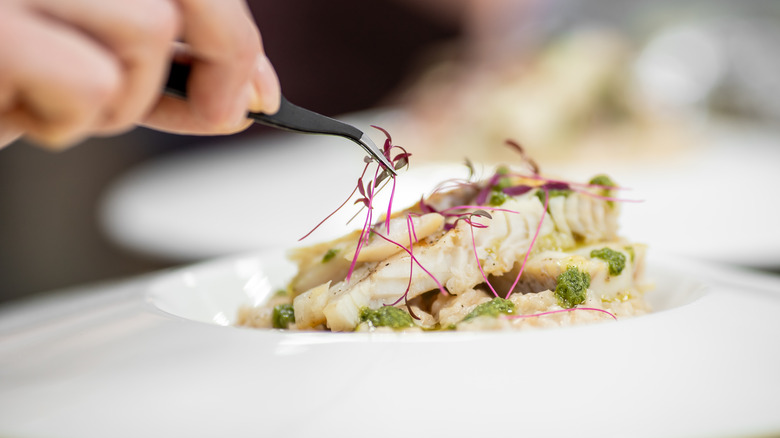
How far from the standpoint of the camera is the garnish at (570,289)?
157cm

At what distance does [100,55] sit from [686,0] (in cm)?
1209

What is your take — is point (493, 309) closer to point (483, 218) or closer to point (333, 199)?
point (483, 218)

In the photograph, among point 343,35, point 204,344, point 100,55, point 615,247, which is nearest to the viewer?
point 100,55

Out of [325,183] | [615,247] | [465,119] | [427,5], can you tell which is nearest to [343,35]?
[427,5]

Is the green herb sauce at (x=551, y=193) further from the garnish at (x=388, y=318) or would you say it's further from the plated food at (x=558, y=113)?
the plated food at (x=558, y=113)

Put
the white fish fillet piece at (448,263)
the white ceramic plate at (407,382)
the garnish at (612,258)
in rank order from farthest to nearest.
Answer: the garnish at (612,258), the white fish fillet piece at (448,263), the white ceramic plate at (407,382)

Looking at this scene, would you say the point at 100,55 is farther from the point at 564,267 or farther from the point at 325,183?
the point at 325,183

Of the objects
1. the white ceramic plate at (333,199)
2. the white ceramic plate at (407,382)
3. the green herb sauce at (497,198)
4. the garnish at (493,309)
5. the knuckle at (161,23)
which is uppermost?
the white ceramic plate at (333,199)

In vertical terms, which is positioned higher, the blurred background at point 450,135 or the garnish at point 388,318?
the blurred background at point 450,135

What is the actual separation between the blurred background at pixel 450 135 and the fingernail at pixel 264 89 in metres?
2.10

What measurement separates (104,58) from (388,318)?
712 millimetres

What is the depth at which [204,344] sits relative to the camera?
4.25ft

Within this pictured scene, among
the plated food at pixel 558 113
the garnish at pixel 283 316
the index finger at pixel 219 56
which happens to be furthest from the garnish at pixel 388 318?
the plated food at pixel 558 113

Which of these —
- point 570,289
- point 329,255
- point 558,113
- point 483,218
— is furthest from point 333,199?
point 570,289
